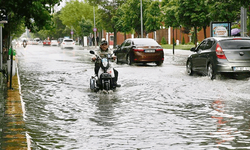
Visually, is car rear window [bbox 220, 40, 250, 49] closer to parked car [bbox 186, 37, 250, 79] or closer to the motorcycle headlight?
parked car [bbox 186, 37, 250, 79]

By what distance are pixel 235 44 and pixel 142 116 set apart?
768 centimetres

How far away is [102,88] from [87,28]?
75964 mm

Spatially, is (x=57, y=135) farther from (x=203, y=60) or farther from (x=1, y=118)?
(x=203, y=60)

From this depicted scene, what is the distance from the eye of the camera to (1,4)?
1753cm

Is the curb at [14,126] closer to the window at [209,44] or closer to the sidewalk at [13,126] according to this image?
the sidewalk at [13,126]

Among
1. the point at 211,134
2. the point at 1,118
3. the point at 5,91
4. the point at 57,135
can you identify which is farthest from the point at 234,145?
the point at 5,91

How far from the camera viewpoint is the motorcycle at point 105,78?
12.8 metres

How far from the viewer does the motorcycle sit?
41.9ft

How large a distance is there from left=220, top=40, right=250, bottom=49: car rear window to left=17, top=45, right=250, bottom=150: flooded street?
123 cm

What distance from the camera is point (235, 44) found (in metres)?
15.6

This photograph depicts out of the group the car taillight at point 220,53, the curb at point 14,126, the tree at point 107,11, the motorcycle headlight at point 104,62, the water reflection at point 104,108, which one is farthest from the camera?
the tree at point 107,11

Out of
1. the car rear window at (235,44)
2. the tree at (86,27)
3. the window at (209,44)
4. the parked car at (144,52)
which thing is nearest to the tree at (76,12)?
the tree at (86,27)

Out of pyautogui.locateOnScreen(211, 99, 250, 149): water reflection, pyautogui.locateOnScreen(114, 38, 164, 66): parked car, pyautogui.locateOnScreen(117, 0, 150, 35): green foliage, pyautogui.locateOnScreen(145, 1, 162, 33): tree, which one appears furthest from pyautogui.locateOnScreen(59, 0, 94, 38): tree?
pyautogui.locateOnScreen(211, 99, 250, 149): water reflection

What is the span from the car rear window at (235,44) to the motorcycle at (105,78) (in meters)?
4.39
